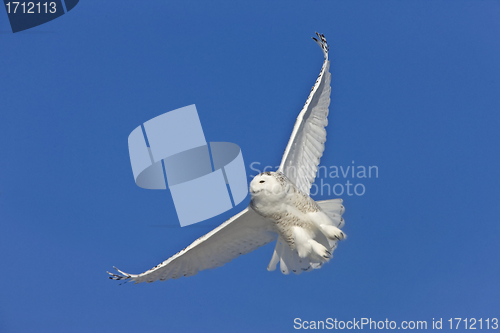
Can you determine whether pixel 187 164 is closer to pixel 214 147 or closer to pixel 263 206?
pixel 214 147

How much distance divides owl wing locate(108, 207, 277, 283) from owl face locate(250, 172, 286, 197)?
1.57 feet

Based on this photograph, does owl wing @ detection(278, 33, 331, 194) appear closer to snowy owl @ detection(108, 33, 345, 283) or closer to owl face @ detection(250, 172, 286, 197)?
snowy owl @ detection(108, 33, 345, 283)

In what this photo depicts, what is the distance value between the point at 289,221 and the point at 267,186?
1.33 feet

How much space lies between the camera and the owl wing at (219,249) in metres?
4.68

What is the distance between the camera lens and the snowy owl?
4.16 m

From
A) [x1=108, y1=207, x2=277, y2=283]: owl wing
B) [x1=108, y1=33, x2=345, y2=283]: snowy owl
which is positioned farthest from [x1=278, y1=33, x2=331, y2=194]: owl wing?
[x1=108, y1=207, x2=277, y2=283]: owl wing

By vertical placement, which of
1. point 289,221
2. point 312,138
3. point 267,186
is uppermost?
point 312,138

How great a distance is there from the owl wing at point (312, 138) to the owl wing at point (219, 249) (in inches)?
22.9

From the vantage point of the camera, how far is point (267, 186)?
4.08 m

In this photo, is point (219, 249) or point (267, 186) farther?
point (219, 249)

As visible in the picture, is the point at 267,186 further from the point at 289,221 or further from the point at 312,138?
the point at 312,138

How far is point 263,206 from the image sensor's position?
4156mm

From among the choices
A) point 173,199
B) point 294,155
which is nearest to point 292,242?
point 294,155

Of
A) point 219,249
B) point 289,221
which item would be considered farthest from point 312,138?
point 219,249
